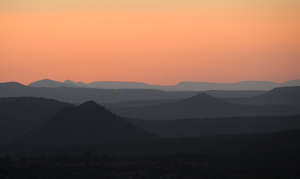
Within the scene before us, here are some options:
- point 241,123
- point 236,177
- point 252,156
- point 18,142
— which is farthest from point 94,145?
point 241,123

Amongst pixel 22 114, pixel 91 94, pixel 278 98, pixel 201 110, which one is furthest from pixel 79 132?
pixel 91 94

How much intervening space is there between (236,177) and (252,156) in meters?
6.80

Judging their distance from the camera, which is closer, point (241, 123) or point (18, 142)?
point (18, 142)

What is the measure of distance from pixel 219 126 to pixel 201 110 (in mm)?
24652

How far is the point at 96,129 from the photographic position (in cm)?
4188

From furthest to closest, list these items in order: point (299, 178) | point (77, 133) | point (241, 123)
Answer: point (241, 123), point (77, 133), point (299, 178)

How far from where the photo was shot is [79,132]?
41.3 m

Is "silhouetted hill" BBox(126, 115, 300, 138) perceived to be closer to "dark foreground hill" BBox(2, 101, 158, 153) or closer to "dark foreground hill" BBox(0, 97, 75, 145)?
"dark foreground hill" BBox(2, 101, 158, 153)

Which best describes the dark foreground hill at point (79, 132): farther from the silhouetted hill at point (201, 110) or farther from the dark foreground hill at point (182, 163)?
the silhouetted hill at point (201, 110)

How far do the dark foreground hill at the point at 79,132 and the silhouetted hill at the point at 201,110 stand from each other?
33.4 metres

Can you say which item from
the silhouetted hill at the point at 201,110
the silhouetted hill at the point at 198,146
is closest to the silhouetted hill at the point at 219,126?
the silhouetted hill at the point at 198,146

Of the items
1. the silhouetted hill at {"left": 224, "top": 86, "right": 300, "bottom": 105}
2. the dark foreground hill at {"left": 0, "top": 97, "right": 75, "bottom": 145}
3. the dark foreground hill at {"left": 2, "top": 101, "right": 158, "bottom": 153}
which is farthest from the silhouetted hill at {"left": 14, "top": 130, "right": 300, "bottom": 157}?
the silhouetted hill at {"left": 224, "top": 86, "right": 300, "bottom": 105}

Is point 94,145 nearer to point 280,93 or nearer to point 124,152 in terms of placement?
point 124,152

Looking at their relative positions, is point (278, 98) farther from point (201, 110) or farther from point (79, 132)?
point (79, 132)
